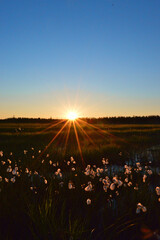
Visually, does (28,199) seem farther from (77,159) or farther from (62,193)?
(77,159)

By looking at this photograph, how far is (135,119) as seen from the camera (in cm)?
6406

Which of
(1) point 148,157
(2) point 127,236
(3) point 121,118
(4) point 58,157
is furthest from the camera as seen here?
(3) point 121,118

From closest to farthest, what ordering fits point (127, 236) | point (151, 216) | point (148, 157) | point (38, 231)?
point (38, 231), point (127, 236), point (151, 216), point (148, 157)

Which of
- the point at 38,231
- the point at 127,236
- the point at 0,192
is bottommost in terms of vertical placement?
the point at 127,236

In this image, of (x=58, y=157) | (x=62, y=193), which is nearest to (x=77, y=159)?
(x=58, y=157)

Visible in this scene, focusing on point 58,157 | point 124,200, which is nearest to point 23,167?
point 58,157

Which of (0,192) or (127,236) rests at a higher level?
(0,192)

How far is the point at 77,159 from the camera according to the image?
10055 millimetres

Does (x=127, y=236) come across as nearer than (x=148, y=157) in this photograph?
Yes

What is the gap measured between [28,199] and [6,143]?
1046 cm

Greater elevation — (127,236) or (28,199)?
(28,199)

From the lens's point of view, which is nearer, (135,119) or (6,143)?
(6,143)

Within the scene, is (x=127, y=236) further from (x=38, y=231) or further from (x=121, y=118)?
(x=121, y=118)

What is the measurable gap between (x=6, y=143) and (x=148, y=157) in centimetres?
800
